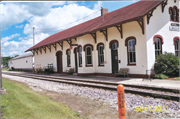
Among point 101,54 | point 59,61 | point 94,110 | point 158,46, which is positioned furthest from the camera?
point 59,61

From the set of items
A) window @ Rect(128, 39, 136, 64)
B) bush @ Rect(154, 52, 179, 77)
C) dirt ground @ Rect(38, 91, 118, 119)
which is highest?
window @ Rect(128, 39, 136, 64)

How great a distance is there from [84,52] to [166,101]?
41.8 ft

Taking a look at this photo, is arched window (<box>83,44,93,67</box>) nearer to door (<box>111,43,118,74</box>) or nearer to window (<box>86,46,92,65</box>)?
window (<box>86,46,92,65</box>)

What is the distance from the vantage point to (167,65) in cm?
1268

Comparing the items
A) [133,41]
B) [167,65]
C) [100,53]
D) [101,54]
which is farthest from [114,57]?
[167,65]

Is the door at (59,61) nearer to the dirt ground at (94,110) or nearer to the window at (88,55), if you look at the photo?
the window at (88,55)

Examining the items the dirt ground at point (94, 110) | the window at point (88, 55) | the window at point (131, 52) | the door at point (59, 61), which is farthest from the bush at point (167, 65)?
the door at point (59, 61)

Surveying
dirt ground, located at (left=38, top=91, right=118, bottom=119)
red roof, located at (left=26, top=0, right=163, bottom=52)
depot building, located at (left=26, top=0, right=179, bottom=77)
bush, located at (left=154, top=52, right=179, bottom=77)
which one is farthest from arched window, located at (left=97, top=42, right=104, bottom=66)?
dirt ground, located at (left=38, top=91, right=118, bottom=119)

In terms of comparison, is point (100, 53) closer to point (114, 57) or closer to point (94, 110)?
point (114, 57)

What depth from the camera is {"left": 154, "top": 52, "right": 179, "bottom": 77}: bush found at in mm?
12594

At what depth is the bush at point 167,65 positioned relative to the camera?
1259 centimetres

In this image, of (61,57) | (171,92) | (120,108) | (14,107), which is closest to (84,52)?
(61,57)

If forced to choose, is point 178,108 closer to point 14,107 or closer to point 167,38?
point 14,107

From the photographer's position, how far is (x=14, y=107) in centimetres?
548
